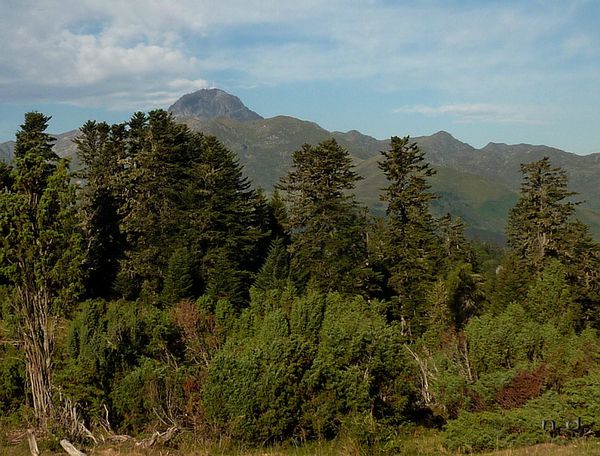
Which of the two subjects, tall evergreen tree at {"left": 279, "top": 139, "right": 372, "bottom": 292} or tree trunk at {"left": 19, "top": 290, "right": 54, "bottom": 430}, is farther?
tall evergreen tree at {"left": 279, "top": 139, "right": 372, "bottom": 292}

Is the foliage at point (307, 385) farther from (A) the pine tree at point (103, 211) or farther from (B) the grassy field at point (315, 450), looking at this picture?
(A) the pine tree at point (103, 211)

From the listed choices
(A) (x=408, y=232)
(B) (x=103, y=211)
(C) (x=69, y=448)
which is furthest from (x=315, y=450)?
(B) (x=103, y=211)

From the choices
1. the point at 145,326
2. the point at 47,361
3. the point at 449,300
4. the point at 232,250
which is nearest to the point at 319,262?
the point at 232,250

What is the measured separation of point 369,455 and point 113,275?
116 feet

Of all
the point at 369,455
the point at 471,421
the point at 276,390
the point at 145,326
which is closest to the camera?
the point at 369,455

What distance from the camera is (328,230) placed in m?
37.4

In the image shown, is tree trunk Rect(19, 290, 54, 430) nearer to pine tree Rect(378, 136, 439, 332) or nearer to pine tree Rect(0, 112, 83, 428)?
pine tree Rect(0, 112, 83, 428)

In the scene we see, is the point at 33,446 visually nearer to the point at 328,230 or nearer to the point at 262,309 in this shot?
the point at 262,309

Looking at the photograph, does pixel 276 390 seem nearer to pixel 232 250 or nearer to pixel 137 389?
pixel 137 389

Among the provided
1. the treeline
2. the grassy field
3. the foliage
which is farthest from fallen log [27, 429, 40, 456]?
the foliage

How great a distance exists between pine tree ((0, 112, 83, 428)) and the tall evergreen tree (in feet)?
75.0

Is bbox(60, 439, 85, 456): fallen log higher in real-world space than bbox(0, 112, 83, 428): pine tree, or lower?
lower

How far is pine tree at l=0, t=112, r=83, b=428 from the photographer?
14211 millimetres

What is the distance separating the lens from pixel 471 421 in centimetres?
1445
